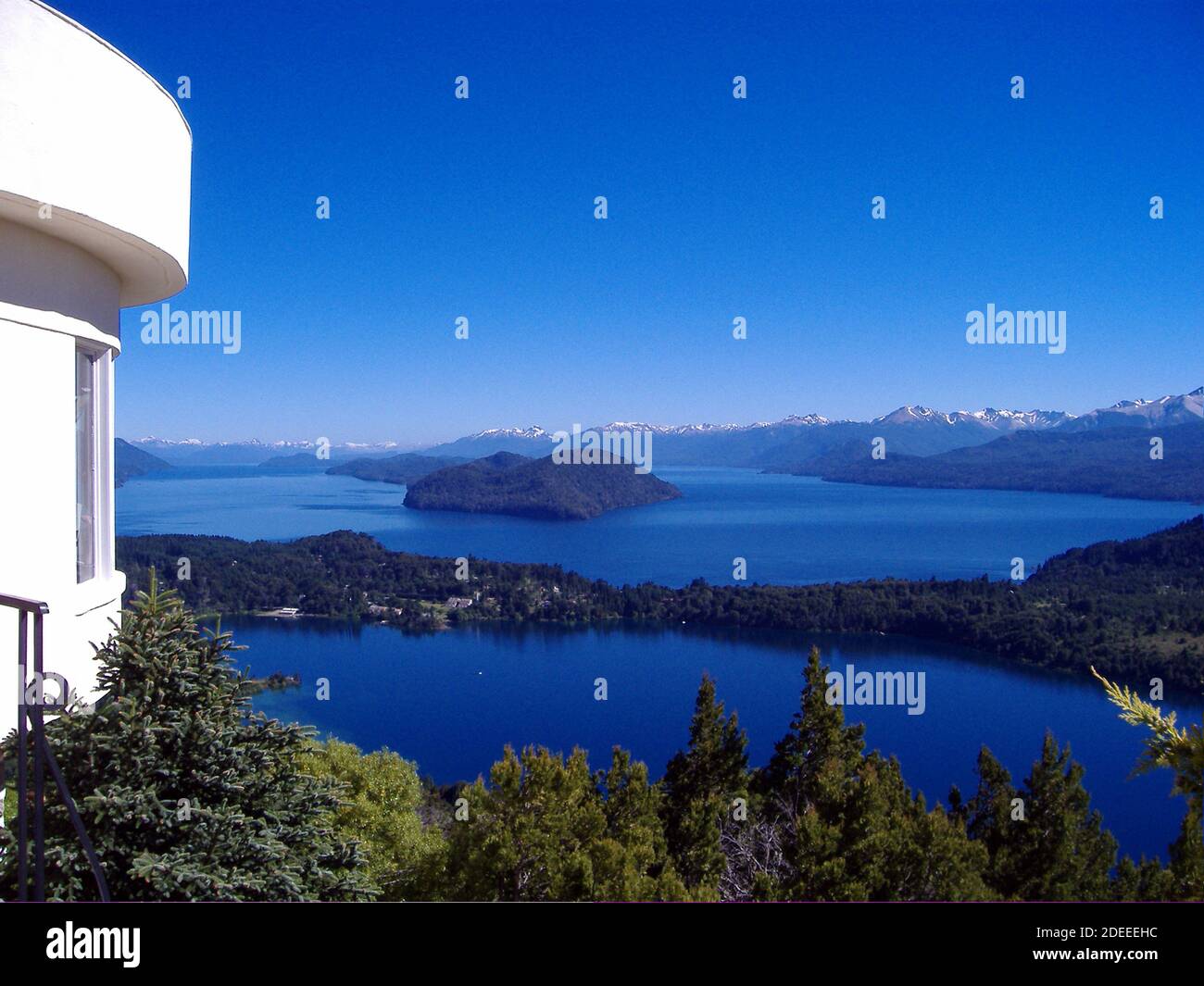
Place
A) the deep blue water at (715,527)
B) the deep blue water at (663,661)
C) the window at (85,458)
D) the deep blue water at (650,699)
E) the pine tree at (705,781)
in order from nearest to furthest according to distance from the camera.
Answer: the window at (85,458)
the pine tree at (705,781)
the deep blue water at (650,699)
the deep blue water at (663,661)
the deep blue water at (715,527)

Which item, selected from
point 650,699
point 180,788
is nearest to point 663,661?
point 650,699

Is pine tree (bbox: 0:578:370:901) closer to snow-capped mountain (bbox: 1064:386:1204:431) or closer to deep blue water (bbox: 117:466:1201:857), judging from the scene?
deep blue water (bbox: 117:466:1201:857)

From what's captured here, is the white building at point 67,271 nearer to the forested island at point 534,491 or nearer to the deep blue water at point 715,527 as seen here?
the deep blue water at point 715,527

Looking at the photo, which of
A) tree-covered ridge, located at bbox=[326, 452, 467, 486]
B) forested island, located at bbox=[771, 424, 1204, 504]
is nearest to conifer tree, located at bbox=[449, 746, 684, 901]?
forested island, located at bbox=[771, 424, 1204, 504]

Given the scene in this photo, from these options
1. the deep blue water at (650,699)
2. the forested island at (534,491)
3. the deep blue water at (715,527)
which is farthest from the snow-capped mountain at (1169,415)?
the deep blue water at (650,699)

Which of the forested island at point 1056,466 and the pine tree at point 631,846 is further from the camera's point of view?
the forested island at point 1056,466
